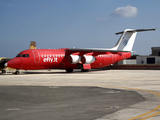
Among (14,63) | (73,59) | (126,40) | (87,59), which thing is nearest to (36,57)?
(14,63)

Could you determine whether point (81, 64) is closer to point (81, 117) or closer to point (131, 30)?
point (131, 30)

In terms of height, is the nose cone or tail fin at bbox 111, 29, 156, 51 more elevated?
tail fin at bbox 111, 29, 156, 51

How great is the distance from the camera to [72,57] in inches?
1414

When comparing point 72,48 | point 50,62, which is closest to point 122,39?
point 72,48

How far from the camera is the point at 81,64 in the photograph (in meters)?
37.8

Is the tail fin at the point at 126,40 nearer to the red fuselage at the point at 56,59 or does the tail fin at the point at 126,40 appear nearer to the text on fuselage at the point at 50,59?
the red fuselage at the point at 56,59

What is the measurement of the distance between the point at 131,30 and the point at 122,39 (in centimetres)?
240

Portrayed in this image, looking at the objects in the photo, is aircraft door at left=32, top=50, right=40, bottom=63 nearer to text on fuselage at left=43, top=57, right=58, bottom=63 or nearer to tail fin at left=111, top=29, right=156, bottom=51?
text on fuselage at left=43, top=57, right=58, bottom=63

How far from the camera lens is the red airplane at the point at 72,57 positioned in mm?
33531

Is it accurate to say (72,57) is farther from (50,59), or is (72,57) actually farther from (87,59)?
(50,59)

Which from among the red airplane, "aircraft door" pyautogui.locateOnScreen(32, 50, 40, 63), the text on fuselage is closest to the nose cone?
the red airplane

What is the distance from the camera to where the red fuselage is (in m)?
33.4

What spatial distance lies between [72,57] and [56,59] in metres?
2.50

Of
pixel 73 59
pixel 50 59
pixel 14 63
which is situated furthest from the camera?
pixel 73 59
